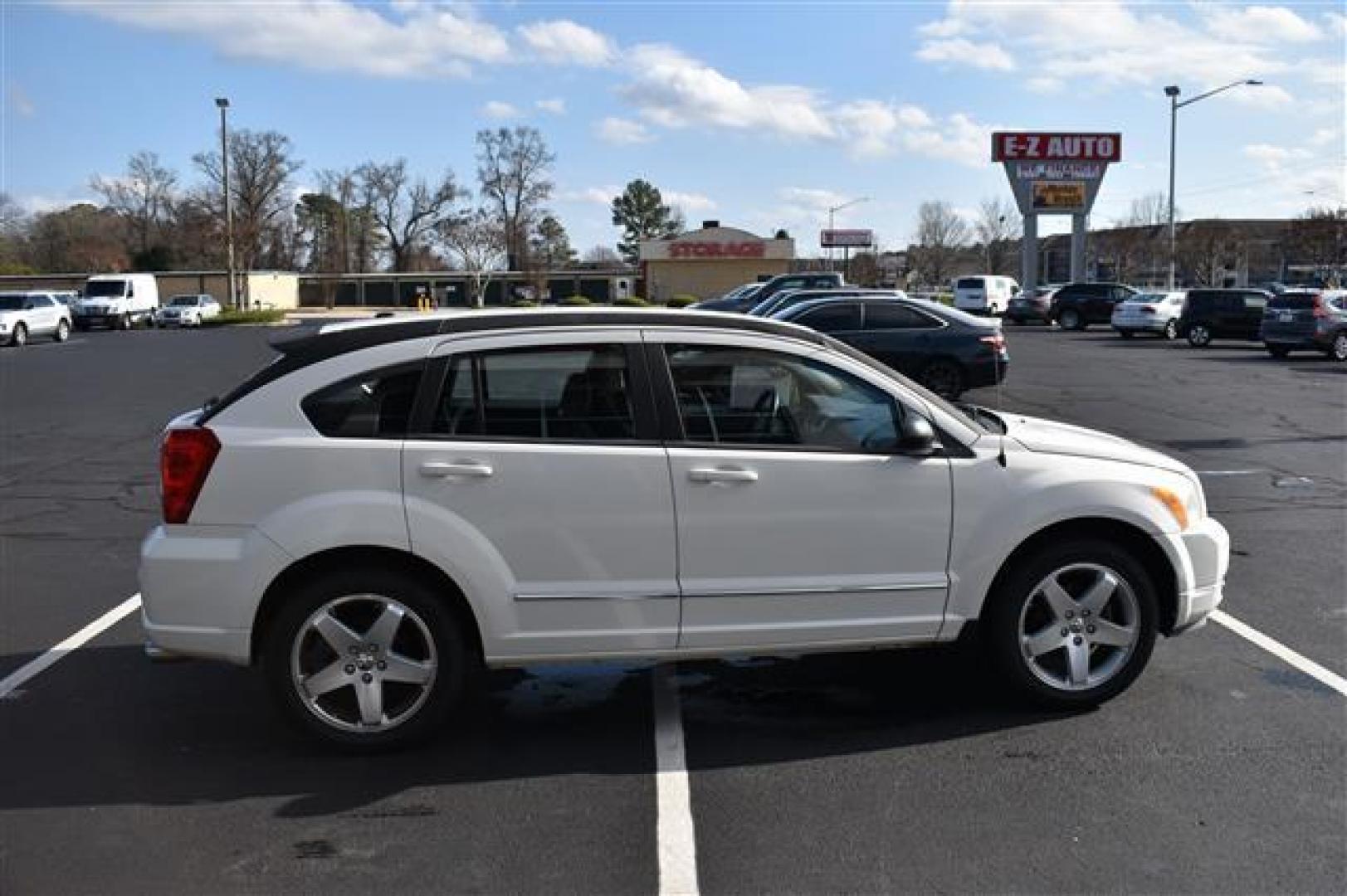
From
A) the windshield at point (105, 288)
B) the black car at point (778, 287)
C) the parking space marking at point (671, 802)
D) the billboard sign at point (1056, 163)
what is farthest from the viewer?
the billboard sign at point (1056, 163)

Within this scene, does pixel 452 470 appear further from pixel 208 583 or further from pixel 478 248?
pixel 478 248

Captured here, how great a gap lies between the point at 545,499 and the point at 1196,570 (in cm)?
282

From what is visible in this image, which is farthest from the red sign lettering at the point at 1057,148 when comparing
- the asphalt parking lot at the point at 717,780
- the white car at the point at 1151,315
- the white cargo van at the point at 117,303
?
the asphalt parking lot at the point at 717,780

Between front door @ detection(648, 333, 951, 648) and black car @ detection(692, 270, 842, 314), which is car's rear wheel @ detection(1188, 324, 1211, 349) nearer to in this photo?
black car @ detection(692, 270, 842, 314)

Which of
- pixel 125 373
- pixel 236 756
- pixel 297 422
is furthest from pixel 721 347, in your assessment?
pixel 125 373

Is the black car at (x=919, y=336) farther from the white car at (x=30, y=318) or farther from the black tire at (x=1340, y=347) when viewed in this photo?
the white car at (x=30, y=318)

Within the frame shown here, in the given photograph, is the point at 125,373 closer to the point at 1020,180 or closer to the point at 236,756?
the point at 236,756

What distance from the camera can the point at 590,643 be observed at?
14.9 feet

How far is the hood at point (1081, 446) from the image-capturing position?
4.92 m

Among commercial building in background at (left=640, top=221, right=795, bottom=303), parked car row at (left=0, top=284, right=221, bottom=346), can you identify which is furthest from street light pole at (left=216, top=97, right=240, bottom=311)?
commercial building in background at (left=640, top=221, right=795, bottom=303)

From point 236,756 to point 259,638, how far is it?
48 centimetres

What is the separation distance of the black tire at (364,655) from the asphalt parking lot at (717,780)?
0.12m

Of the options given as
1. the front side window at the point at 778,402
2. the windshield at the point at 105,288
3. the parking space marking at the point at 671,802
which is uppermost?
the windshield at the point at 105,288

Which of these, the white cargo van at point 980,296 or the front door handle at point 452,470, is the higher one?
the white cargo van at point 980,296
